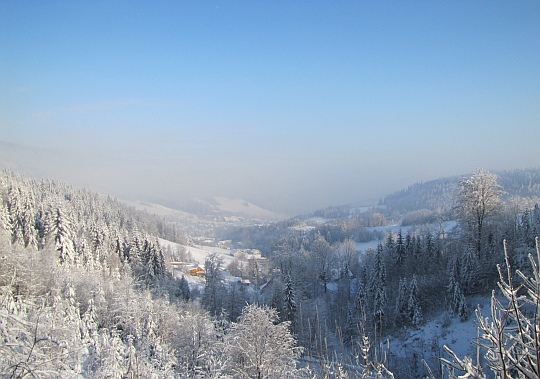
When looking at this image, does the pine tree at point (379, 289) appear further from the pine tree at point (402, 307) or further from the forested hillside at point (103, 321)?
the forested hillside at point (103, 321)

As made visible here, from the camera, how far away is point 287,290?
37.8 meters

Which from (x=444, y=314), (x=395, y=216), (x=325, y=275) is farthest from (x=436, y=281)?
(x=395, y=216)

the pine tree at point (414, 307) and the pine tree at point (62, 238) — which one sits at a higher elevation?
the pine tree at point (62, 238)

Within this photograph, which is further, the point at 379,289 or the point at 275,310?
the point at 379,289

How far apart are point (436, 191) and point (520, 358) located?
695ft

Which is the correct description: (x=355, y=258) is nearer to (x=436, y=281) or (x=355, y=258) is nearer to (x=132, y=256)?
(x=436, y=281)

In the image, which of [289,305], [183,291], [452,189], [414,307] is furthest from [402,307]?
Result: [452,189]

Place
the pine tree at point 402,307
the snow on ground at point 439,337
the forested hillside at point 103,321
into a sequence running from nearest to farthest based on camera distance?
1. the forested hillside at point 103,321
2. the snow on ground at point 439,337
3. the pine tree at point 402,307

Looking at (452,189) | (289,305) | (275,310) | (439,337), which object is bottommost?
(289,305)

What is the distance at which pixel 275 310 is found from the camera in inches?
960

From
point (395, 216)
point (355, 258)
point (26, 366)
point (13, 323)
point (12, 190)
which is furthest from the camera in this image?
point (395, 216)

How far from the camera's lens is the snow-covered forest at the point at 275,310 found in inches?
172

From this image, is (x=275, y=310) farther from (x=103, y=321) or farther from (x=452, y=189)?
(x=452, y=189)

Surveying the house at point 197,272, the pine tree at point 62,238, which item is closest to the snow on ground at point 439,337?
the pine tree at point 62,238
